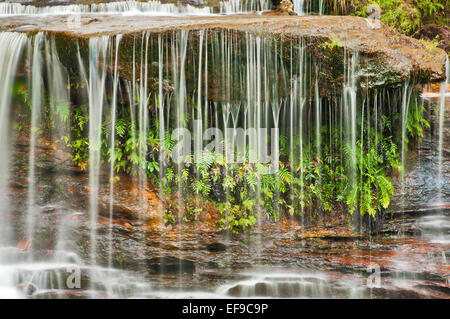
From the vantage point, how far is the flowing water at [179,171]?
18.6 feet

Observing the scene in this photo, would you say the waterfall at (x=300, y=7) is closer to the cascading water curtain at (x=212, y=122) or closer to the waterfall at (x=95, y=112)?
the cascading water curtain at (x=212, y=122)

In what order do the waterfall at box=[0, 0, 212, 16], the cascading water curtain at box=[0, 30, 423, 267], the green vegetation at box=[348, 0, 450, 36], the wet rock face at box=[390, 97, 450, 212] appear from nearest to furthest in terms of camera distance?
1. the cascading water curtain at box=[0, 30, 423, 267]
2. the wet rock face at box=[390, 97, 450, 212]
3. the green vegetation at box=[348, 0, 450, 36]
4. the waterfall at box=[0, 0, 212, 16]

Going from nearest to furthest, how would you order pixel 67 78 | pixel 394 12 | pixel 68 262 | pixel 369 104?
1. pixel 369 104
2. pixel 67 78
3. pixel 68 262
4. pixel 394 12

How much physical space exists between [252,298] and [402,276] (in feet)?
8.33

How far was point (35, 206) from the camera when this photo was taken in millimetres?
6559

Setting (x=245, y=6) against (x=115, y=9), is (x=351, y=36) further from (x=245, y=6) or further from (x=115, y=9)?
(x=115, y=9)

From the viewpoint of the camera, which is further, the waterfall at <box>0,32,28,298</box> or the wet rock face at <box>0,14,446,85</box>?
the waterfall at <box>0,32,28,298</box>

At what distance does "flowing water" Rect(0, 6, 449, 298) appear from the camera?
5.67 metres

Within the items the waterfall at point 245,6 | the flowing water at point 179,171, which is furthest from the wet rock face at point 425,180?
the waterfall at point 245,6

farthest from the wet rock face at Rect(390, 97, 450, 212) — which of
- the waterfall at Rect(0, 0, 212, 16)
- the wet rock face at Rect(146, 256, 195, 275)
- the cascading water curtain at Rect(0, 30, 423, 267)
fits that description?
the waterfall at Rect(0, 0, 212, 16)

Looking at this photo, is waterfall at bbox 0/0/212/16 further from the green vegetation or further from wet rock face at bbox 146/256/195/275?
wet rock face at bbox 146/256/195/275

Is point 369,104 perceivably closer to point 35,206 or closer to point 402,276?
point 402,276

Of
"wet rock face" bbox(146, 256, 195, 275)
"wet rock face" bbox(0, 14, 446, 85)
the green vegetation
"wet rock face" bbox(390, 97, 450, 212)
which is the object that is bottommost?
"wet rock face" bbox(146, 256, 195, 275)

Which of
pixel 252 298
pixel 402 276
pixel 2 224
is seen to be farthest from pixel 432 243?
pixel 2 224
